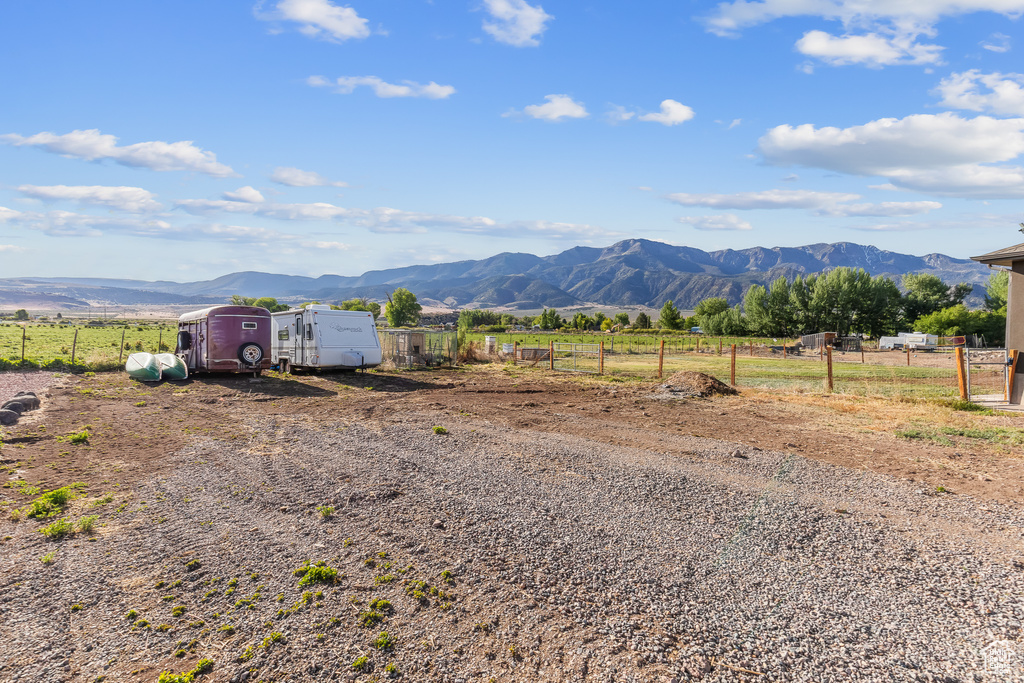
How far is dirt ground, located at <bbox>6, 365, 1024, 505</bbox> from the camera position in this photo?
8344 mm

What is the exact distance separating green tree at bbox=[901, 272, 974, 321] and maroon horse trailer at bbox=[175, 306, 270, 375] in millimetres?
86784

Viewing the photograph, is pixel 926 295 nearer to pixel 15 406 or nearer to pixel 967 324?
pixel 967 324

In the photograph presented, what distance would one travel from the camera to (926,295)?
269ft

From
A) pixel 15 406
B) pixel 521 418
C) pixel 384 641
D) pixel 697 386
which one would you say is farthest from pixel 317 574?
pixel 697 386

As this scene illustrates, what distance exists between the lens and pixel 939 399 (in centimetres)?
1449

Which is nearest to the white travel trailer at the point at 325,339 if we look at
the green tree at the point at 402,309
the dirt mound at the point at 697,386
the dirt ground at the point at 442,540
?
the dirt ground at the point at 442,540

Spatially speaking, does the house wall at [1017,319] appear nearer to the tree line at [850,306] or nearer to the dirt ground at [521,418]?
the dirt ground at [521,418]

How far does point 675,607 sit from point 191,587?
368 cm

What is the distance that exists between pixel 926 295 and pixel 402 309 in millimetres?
92867

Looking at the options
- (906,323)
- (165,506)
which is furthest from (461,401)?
(906,323)

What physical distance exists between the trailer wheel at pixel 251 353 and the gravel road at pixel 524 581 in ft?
41.6

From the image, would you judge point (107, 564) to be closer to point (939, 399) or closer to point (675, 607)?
point (675, 607)

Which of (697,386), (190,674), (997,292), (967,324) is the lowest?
(190,674)

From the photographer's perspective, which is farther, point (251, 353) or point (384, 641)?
point (251, 353)
